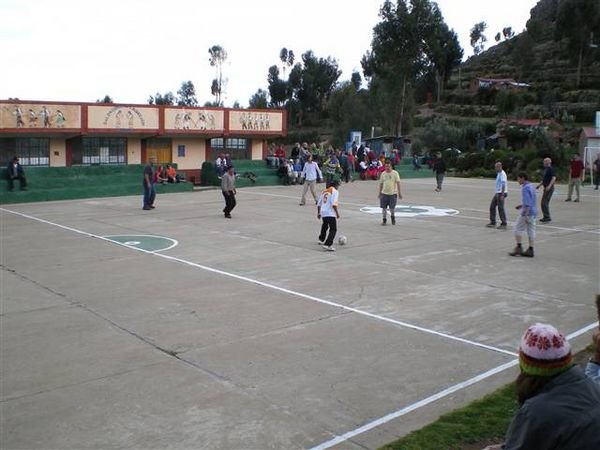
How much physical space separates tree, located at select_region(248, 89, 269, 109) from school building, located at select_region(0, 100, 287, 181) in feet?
167

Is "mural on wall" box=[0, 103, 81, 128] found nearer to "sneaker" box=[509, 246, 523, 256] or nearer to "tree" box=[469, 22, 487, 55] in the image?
"sneaker" box=[509, 246, 523, 256]

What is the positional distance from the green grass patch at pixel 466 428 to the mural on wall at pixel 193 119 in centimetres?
3161

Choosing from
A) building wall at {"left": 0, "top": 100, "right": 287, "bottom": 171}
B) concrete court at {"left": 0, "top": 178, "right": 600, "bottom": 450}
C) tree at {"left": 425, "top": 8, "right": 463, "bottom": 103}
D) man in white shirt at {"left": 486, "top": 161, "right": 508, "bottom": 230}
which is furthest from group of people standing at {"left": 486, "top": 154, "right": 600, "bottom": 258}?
tree at {"left": 425, "top": 8, "right": 463, "bottom": 103}

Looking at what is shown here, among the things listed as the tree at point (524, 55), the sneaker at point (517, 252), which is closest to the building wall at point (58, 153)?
the sneaker at point (517, 252)

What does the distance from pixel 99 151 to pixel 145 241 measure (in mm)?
20462

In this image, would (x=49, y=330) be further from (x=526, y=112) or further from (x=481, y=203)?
(x=526, y=112)

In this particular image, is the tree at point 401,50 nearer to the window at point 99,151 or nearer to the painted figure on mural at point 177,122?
the painted figure on mural at point 177,122

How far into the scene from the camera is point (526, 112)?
7256 centimetres

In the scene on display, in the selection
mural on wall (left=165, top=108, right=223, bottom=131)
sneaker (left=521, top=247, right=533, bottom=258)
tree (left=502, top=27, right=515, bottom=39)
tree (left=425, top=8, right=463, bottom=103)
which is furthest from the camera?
tree (left=502, top=27, right=515, bottom=39)

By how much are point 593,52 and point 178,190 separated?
76220 mm

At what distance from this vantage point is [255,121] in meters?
40.3

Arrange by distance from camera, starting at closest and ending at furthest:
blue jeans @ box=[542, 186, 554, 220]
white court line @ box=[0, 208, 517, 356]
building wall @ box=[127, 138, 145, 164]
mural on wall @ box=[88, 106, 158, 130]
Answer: white court line @ box=[0, 208, 517, 356]
blue jeans @ box=[542, 186, 554, 220]
mural on wall @ box=[88, 106, 158, 130]
building wall @ box=[127, 138, 145, 164]

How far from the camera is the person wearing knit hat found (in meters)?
2.96

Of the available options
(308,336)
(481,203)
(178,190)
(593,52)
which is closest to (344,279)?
(308,336)
